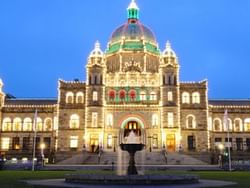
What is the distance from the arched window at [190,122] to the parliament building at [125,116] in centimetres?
20

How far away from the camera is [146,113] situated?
79500mm

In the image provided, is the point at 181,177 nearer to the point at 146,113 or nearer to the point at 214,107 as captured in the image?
the point at 146,113

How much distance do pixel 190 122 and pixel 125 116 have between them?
1334cm

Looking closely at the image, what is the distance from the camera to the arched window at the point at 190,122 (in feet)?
262

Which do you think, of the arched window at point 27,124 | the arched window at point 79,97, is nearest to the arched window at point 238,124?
Result: the arched window at point 79,97

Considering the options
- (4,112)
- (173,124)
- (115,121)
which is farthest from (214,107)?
(4,112)

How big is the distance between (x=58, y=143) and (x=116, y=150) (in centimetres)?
1229

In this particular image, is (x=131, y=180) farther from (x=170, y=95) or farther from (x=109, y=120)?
(x=170, y=95)

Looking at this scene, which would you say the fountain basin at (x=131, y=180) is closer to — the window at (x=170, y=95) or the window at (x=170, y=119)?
the window at (x=170, y=119)

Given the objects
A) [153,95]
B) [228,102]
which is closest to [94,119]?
[153,95]

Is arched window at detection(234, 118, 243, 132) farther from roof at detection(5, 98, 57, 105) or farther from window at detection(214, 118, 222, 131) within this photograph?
roof at detection(5, 98, 57, 105)

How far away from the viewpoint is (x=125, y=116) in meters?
79.4

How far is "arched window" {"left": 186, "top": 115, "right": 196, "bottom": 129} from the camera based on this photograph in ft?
262

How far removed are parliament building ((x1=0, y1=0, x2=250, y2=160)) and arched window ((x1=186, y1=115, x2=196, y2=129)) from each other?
0.67 feet
